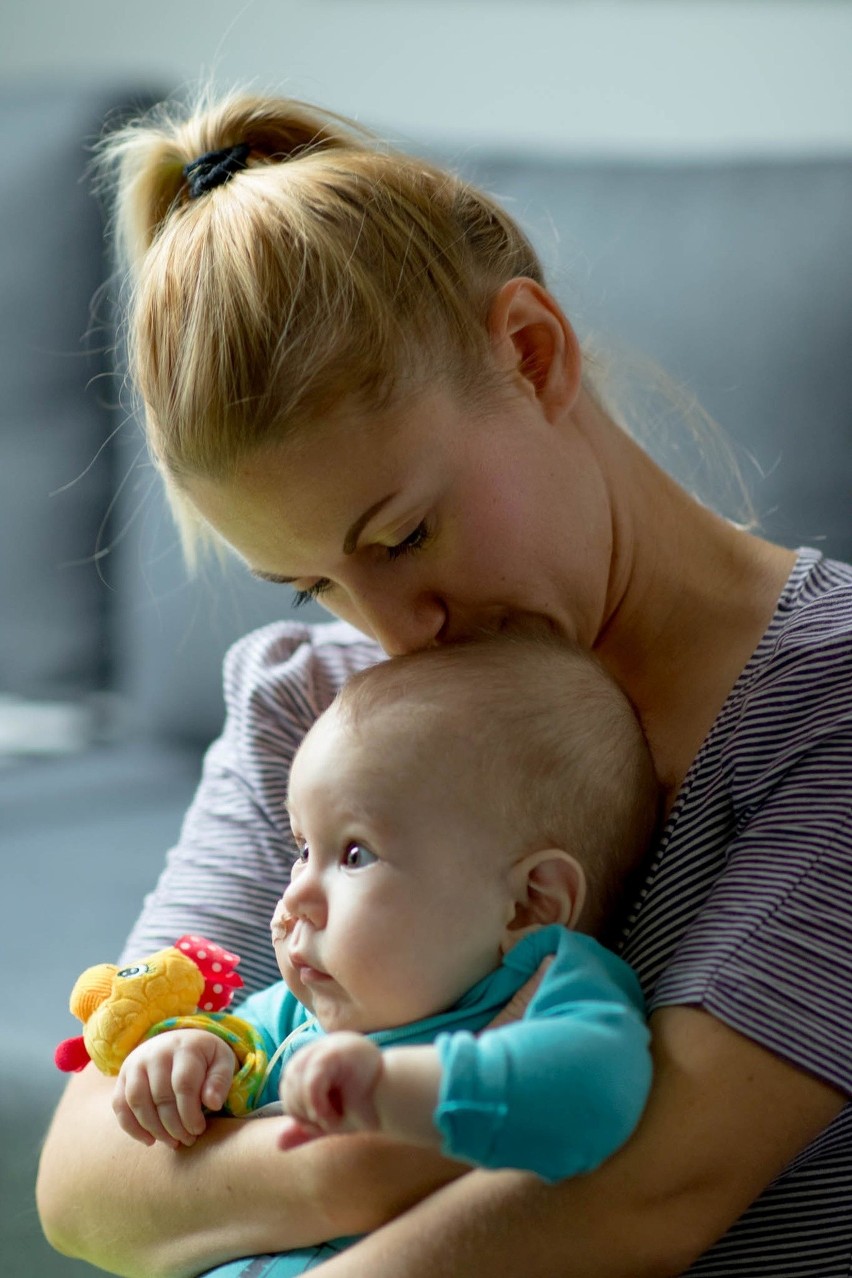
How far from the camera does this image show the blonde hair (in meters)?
0.97

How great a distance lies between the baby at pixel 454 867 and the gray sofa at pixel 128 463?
1.62ft

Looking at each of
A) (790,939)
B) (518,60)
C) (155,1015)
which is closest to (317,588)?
(155,1015)

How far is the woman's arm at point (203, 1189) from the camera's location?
0.89m

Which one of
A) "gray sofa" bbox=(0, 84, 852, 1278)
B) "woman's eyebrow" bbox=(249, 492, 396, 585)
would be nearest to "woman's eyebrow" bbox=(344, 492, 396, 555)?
"woman's eyebrow" bbox=(249, 492, 396, 585)

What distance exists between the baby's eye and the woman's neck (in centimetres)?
25

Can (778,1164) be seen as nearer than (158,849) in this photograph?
Yes

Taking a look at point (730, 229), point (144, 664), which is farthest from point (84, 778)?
point (730, 229)

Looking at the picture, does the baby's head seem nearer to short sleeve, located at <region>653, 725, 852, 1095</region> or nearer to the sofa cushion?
short sleeve, located at <region>653, 725, 852, 1095</region>

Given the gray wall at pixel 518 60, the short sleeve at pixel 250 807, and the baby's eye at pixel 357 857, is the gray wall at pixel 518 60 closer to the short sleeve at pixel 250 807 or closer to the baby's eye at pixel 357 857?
the short sleeve at pixel 250 807

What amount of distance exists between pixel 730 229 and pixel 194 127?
669 mm

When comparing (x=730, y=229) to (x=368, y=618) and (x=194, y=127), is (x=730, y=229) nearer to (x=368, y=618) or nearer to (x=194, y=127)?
(x=194, y=127)

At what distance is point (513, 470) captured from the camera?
103cm

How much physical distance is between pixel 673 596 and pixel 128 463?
1220 millimetres

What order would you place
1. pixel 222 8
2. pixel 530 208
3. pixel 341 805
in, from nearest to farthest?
pixel 341 805
pixel 530 208
pixel 222 8
